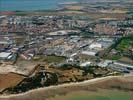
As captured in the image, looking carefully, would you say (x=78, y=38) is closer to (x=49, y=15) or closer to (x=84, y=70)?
(x=84, y=70)

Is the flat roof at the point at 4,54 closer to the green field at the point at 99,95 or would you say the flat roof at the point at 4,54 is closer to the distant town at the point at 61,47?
the distant town at the point at 61,47

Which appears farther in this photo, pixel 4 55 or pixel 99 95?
pixel 4 55

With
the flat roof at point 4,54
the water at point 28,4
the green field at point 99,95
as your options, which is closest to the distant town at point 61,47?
the flat roof at point 4,54

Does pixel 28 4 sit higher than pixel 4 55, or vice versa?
pixel 28 4

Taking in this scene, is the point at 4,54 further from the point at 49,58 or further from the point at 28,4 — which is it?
the point at 28,4

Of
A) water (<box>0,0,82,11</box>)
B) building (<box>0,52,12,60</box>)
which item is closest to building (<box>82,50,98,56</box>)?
building (<box>0,52,12,60</box>)

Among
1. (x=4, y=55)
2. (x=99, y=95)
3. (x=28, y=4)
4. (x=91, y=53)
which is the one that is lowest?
(x=99, y=95)

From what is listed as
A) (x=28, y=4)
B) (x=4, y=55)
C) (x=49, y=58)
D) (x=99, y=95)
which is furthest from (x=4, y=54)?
(x=28, y=4)
